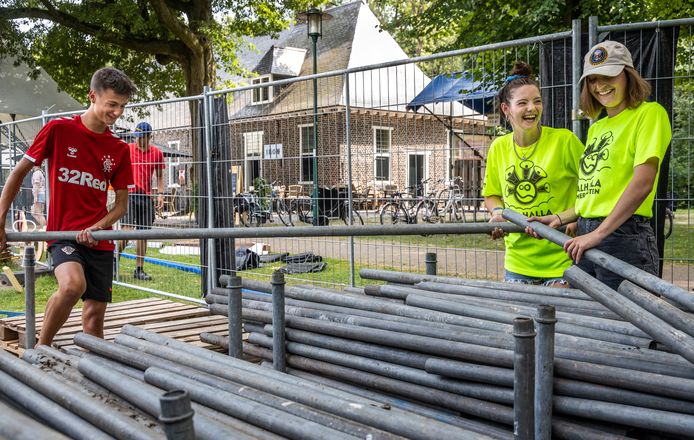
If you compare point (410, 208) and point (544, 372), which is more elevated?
point (410, 208)

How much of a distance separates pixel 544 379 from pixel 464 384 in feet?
1.29

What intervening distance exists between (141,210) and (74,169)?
4.02m

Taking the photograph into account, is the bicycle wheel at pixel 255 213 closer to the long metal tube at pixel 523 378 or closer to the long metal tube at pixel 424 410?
the long metal tube at pixel 424 410

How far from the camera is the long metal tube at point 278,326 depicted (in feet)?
10.6

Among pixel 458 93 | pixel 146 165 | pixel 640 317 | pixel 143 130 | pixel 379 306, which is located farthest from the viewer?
pixel 143 130

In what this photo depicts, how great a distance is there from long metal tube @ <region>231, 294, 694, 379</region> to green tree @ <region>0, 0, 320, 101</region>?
16.0 metres

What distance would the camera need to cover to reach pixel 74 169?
13.6 ft

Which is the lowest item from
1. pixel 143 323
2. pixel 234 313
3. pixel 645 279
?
pixel 143 323

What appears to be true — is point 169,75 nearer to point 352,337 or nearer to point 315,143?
point 315,143

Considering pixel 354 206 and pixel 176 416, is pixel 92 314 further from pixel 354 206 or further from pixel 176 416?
pixel 176 416

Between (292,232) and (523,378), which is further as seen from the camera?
(292,232)

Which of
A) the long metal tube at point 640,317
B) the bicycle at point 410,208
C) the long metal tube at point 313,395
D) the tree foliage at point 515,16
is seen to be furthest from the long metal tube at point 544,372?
the tree foliage at point 515,16

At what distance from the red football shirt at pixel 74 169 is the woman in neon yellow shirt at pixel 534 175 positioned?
98.0 inches

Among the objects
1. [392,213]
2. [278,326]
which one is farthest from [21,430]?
[392,213]
